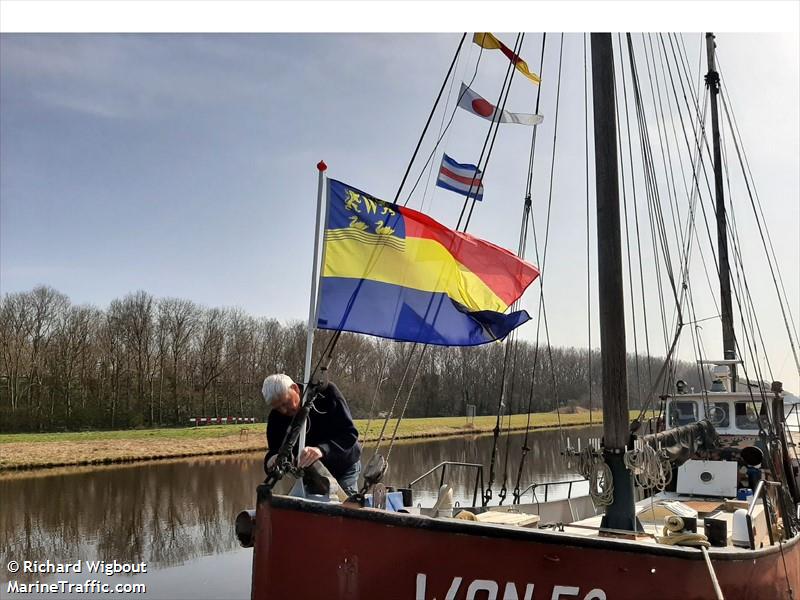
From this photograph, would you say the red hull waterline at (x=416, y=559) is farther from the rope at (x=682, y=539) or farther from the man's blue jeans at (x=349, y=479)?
the man's blue jeans at (x=349, y=479)

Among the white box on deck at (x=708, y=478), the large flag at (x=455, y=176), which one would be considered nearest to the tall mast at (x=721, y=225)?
the white box on deck at (x=708, y=478)

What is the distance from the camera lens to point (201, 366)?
181ft

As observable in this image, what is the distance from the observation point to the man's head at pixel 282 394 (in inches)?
213

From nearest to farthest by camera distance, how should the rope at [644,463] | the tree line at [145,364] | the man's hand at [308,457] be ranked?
1. the man's hand at [308,457]
2. the rope at [644,463]
3. the tree line at [145,364]

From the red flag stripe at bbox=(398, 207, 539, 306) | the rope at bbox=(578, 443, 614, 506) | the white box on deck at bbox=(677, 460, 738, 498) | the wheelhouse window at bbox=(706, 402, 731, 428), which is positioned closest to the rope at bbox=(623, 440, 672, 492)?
the rope at bbox=(578, 443, 614, 506)

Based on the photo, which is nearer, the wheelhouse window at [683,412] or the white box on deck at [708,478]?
the white box on deck at [708,478]

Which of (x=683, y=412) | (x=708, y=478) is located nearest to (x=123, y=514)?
(x=683, y=412)

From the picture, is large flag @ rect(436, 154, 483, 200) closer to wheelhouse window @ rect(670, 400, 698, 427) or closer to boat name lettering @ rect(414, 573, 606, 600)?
boat name lettering @ rect(414, 573, 606, 600)

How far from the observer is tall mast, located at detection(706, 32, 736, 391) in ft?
58.7

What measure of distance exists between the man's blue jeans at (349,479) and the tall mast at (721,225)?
12.9m

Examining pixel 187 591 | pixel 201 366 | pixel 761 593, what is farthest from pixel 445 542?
pixel 201 366

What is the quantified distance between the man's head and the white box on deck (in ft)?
25.4

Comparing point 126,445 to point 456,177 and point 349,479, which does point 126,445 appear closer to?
point 456,177

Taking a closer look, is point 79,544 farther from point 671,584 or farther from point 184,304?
point 184,304
